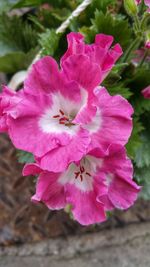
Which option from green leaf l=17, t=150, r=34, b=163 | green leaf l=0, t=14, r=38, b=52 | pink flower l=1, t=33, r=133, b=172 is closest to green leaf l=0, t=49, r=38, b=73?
green leaf l=0, t=14, r=38, b=52

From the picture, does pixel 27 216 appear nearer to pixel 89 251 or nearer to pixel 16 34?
pixel 89 251

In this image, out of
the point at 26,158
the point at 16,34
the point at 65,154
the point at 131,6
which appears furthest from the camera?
the point at 16,34

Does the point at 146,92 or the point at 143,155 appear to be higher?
the point at 146,92

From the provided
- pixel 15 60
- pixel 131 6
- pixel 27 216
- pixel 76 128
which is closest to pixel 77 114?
pixel 76 128

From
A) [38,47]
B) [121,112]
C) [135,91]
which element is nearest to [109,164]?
[121,112]

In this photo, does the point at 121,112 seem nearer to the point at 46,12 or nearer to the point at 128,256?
the point at 46,12

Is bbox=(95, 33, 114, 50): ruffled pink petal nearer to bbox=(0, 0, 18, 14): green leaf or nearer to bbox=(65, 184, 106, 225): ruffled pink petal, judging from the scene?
bbox=(65, 184, 106, 225): ruffled pink petal
